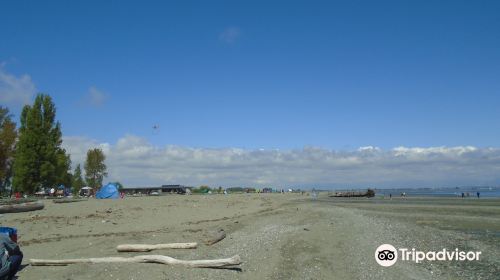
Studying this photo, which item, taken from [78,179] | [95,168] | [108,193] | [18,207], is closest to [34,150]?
[108,193]

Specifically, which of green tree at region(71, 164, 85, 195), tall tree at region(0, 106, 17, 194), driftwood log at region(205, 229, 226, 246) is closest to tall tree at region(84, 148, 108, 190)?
green tree at region(71, 164, 85, 195)

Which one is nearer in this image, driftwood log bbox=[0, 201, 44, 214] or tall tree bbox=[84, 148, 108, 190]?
driftwood log bbox=[0, 201, 44, 214]

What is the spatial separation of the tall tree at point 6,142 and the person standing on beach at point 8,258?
174 ft

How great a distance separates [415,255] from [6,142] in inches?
Answer: 2367

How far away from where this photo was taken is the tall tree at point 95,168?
345ft

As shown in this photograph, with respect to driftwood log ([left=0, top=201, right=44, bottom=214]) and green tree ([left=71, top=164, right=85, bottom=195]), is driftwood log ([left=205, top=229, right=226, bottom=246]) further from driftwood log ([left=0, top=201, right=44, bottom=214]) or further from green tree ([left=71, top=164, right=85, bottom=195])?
green tree ([left=71, top=164, right=85, bottom=195])

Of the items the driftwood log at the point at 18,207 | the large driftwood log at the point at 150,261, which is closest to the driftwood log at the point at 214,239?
the large driftwood log at the point at 150,261

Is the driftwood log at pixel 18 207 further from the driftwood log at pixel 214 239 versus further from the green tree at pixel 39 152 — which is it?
the green tree at pixel 39 152

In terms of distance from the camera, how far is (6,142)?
5997 centimetres

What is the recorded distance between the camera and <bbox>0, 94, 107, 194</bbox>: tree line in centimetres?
5850

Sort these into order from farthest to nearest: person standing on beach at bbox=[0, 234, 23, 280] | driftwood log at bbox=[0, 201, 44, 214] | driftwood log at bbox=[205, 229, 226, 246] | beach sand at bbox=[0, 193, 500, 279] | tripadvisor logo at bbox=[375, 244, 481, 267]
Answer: driftwood log at bbox=[0, 201, 44, 214]
driftwood log at bbox=[205, 229, 226, 246]
tripadvisor logo at bbox=[375, 244, 481, 267]
beach sand at bbox=[0, 193, 500, 279]
person standing on beach at bbox=[0, 234, 23, 280]

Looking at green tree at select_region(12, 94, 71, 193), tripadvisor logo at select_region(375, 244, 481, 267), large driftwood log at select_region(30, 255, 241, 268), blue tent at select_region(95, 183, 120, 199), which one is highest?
green tree at select_region(12, 94, 71, 193)

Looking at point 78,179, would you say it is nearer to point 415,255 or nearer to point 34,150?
point 34,150

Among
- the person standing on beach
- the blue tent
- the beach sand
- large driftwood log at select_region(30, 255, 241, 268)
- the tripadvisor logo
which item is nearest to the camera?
the person standing on beach
